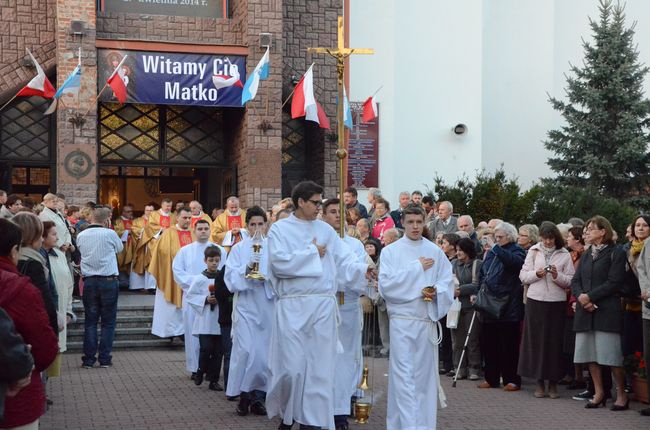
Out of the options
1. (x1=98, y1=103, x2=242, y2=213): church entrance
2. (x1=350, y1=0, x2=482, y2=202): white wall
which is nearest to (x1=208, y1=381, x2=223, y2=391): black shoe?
(x1=98, y1=103, x2=242, y2=213): church entrance

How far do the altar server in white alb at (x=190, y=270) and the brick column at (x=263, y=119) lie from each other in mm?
7927

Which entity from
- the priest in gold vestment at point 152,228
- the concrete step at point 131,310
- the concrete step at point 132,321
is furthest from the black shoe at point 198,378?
the priest in gold vestment at point 152,228

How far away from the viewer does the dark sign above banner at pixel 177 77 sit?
1981 cm

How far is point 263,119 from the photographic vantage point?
67.3ft

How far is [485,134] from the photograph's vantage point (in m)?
26.2

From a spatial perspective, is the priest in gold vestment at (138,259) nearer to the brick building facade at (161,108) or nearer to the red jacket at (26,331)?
the brick building facade at (161,108)

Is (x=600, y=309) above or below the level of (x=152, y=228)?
below

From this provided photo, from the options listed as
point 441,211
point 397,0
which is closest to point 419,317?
point 441,211

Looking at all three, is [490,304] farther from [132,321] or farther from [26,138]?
[26,138]

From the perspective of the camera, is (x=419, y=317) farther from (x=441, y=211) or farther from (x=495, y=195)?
(x=495, y=195)

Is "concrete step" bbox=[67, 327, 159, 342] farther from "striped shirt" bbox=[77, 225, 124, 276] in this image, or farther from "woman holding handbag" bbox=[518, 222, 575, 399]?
"woman holding handbag" bbox=[518, 222, 575, 399]

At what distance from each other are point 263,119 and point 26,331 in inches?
621

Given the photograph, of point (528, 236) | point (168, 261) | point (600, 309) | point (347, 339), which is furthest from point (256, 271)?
point (168, 261)

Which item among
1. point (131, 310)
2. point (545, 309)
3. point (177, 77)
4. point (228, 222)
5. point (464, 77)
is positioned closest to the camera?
point (545, 309)
